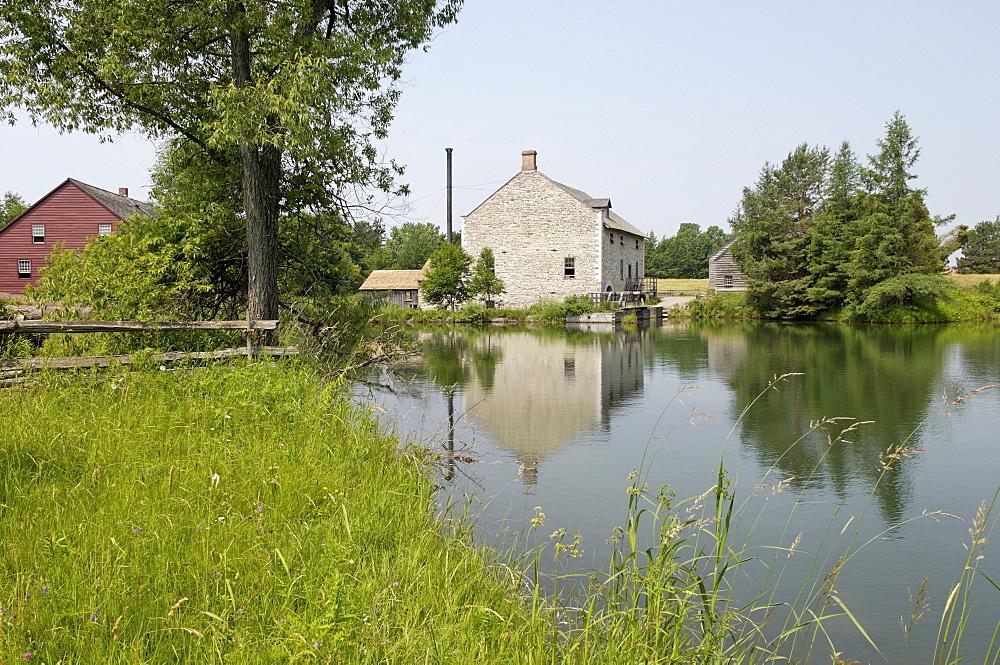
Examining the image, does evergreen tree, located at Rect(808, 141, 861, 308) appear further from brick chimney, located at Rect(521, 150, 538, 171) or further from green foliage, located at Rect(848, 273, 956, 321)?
brick chimney, located at Rect(521, 150, 538, 171)

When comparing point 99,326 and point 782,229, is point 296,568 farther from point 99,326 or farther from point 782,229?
point 782,229

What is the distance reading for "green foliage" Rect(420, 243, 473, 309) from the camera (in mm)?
41188

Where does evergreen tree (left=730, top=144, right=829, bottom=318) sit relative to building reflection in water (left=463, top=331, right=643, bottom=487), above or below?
above

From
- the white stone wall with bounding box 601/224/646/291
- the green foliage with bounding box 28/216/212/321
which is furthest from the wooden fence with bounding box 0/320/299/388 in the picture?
the white stone wall with bounding box 601/224/646/291

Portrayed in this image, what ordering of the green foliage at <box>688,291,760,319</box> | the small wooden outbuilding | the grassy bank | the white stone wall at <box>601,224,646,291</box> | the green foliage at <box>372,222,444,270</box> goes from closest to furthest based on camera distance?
1. the grassy bank
2. the white stone wall at <box>601,224,646,291</box>
3. the green foliage at <box>688,291,760,319</box>
4. the small wooden outbuilding
5. the green foliage at <box>372,222,444,270</box>

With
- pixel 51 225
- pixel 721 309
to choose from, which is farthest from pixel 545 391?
pixel 51 225

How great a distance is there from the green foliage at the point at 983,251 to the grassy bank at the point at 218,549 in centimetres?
7751

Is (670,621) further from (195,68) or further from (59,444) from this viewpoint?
(195,68)

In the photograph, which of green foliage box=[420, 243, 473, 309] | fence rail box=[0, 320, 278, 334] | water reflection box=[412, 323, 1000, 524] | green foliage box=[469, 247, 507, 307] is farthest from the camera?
green foliage box=[469, 247, 507, 307]

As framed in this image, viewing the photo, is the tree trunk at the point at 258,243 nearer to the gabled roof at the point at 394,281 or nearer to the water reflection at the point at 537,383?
the water reflection at the point at 537,383

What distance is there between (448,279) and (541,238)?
20.7ft

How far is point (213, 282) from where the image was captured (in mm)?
12602

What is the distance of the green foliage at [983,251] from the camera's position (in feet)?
227

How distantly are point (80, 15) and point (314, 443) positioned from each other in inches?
327
